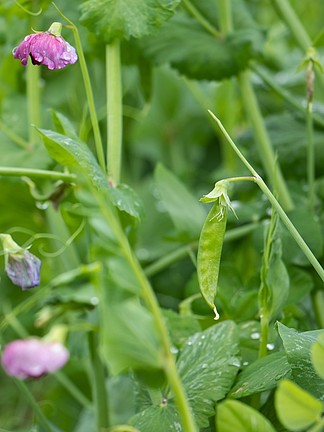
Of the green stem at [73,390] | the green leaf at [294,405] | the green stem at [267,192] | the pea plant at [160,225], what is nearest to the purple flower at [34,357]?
the pea plant at [160,225]

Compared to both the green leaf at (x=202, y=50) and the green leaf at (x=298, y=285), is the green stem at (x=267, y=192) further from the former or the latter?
the green leaf at (x=202, y=50)

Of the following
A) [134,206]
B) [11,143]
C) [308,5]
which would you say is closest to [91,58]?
[11,143]

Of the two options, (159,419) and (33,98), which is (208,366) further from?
(33,98)

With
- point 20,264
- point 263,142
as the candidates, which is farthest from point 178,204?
point 20,264

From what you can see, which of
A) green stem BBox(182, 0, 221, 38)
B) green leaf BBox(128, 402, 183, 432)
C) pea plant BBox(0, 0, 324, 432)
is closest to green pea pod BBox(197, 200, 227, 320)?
pea plant BBox(0, 0, 324, 432)

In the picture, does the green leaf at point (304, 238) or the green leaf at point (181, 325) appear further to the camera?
the green leaf at point (304, 238)

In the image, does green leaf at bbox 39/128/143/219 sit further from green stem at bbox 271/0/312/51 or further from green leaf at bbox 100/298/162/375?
green stem at bbox 271/0/312/51

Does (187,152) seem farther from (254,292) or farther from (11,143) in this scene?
(254,292)
